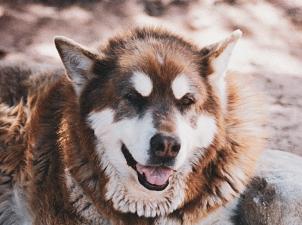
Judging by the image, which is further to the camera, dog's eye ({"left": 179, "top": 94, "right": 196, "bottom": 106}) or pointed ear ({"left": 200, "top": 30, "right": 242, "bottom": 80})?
pointed ear ({"left": 200, "top": 30, "right": 242, "bottom": 80})

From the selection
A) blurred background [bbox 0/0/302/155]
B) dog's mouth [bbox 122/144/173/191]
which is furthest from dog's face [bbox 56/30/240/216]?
blurred background [bbox 0/0/302/155]

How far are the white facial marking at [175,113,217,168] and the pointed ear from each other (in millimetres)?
277

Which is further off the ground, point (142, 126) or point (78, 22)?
point (142, 126)

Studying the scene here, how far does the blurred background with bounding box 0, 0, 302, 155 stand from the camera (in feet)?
21.4

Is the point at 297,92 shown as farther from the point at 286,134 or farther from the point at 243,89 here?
the point at 243,89

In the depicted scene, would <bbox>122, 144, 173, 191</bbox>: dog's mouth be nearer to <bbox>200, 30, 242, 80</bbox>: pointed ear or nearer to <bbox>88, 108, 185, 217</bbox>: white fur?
<bbox>88, 108, 185, 217</bbox>: white fur

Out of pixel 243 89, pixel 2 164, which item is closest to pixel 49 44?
pixel 2 164

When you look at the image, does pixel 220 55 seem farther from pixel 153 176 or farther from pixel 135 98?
pixel 153 176

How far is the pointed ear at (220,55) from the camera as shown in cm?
429

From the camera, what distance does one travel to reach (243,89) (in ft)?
15.3

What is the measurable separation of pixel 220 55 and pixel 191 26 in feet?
9.24

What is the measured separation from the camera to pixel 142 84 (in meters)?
4.16

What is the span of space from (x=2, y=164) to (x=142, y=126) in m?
1.23

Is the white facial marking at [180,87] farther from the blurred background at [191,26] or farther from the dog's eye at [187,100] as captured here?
the blurred background at [191,26]
